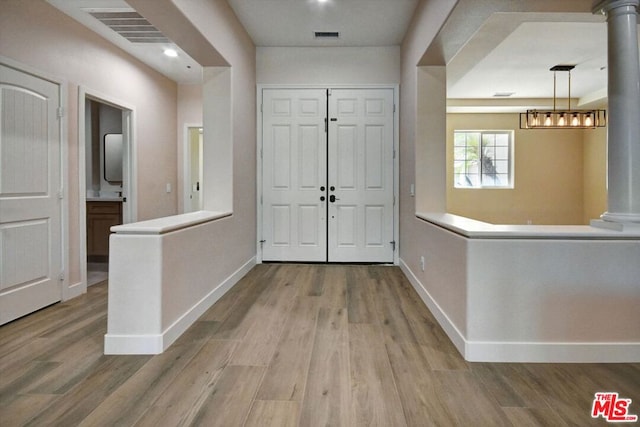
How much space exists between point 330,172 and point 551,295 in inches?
123

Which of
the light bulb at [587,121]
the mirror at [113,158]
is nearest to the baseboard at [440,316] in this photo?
the light bulb at [587,121]

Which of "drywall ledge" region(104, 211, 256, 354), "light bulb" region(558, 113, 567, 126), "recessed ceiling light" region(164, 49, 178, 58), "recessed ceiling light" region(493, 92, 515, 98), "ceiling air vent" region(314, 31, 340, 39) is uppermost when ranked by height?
"ceiling air vent" region(314, 31, 340, 39)

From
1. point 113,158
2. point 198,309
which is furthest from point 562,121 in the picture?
point 113,158

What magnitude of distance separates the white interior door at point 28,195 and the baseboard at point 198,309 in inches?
56.1

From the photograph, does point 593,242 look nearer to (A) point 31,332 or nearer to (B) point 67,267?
(A) point 31,332

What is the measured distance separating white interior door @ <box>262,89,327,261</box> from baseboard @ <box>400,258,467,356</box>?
145 centimetres

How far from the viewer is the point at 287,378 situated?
6.68 ft

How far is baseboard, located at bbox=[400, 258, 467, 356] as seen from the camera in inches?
93.3

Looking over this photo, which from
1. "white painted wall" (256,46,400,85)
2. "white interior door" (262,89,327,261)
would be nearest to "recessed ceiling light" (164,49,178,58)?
"white painted wall" (256,46,400,85)

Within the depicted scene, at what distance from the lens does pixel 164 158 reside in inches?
211

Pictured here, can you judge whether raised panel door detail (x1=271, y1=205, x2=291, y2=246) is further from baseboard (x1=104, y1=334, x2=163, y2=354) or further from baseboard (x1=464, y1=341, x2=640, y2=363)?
baseboard (x1=464, y1=341, x2=640, y2=363)

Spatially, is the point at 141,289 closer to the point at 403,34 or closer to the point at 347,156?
the point at 347,156

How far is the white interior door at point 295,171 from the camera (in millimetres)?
4895

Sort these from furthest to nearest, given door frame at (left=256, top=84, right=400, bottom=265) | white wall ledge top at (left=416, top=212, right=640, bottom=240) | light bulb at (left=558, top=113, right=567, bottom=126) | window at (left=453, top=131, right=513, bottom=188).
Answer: window at (left=453, top=131, right=513, bottom=188), light bulb at (left=558, top=113, right=567, bottom=126), door frame at (left=256, top=84, right=400, bottom=265), white wall ledge top at (left=416, top=212, right=640, bottom=240)
